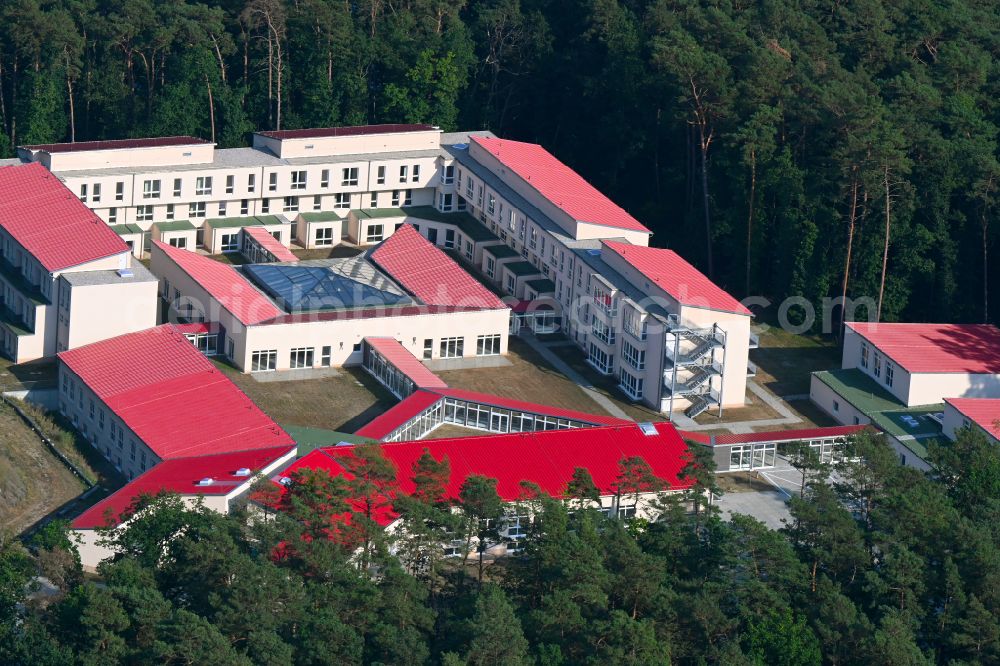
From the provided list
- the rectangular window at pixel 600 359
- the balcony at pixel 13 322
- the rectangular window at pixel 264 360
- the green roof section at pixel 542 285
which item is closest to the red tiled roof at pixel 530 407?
the rectangular window at pixel 600 359

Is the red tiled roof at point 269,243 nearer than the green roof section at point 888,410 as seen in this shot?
No

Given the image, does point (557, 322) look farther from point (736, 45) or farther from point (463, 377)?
point (736, 45)

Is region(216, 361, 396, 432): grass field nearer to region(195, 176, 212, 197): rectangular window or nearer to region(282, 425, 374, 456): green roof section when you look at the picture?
region(282, 425, 374, 456): green roof section

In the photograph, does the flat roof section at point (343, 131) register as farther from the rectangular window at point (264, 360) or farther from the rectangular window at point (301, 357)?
the rectangular window at point (264, 360)

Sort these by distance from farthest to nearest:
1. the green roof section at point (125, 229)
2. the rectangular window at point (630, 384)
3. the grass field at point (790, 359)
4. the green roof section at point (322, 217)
→ the green roof section at point (322, 217), the green roof section at point (125, 229), the grass field at point (790, 359), the rectangular window at point (630, 384)

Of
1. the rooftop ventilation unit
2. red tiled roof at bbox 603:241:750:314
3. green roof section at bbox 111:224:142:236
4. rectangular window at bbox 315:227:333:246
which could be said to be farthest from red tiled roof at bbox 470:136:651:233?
green roof section at bbox 111:224:142:236

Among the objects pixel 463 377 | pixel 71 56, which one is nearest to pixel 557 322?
pixel 463 377

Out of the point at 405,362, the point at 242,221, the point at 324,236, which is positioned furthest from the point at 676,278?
the point at 242,221
